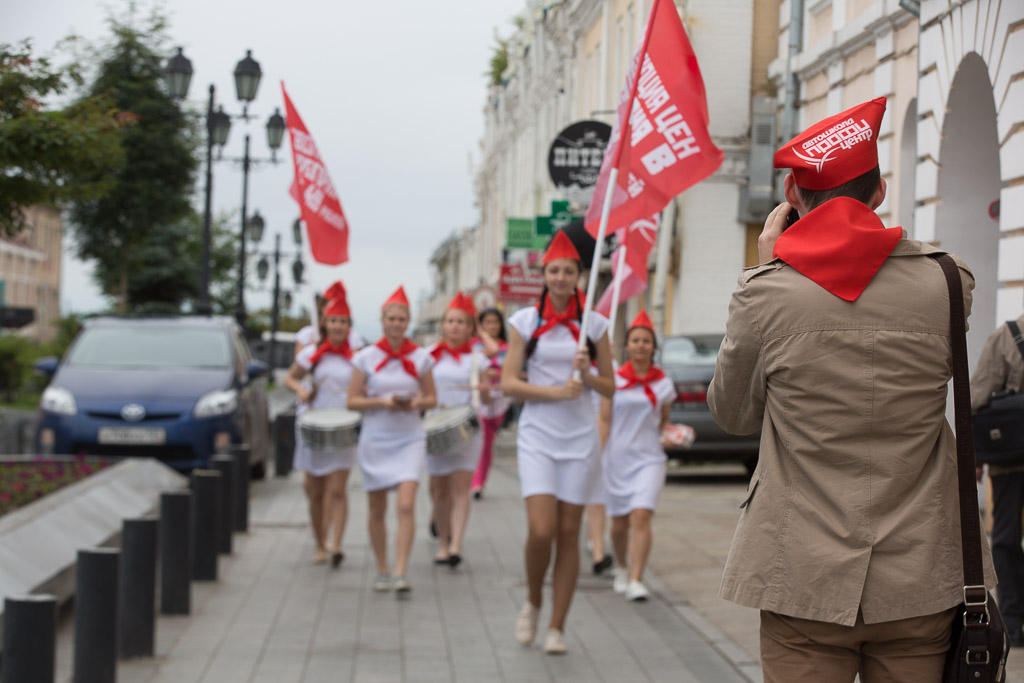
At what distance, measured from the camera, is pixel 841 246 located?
10.4 ft

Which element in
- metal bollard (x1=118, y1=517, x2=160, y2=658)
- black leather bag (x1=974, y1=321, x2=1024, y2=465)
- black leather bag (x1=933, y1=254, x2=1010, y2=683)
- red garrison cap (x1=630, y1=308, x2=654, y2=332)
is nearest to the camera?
black leather bag (x1=933, y1=254, x2=1010, y2=683)

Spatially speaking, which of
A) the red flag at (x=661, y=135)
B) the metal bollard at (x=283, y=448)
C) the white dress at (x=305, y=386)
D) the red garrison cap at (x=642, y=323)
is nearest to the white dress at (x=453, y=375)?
the white dress at (x=305, y=386)

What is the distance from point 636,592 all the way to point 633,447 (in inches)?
39.2

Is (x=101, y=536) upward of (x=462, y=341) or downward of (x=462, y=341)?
downward

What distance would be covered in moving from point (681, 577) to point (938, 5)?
531 cm

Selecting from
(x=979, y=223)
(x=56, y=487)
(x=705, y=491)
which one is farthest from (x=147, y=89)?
(x=979, y=223)

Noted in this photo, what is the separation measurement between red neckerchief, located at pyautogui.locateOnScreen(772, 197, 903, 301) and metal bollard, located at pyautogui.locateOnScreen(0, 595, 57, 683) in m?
3.19

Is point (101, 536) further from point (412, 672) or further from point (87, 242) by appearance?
point (87, 242)

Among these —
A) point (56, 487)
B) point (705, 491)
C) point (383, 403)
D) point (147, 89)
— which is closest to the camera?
point (383, 403)

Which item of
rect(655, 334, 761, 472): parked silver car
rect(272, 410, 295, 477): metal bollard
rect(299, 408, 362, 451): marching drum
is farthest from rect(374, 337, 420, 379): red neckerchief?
rect(272, 410, 295, 477): metal bollard

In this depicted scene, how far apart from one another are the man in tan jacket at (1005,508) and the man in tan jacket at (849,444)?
11.9 ft

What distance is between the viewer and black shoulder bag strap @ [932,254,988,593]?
309cm

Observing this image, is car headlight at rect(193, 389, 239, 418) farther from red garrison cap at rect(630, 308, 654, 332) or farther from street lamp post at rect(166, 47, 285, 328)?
street lamp post at rect(166, 47, 285, 328)

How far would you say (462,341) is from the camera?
1165 cm
